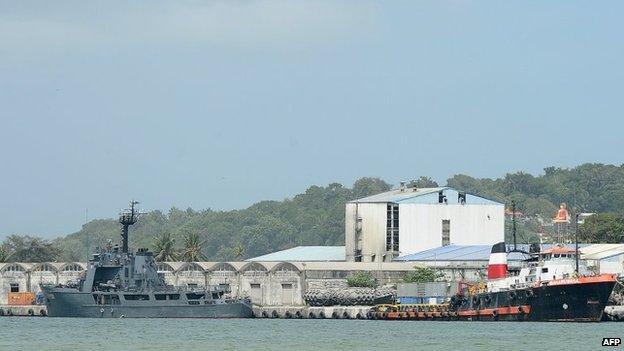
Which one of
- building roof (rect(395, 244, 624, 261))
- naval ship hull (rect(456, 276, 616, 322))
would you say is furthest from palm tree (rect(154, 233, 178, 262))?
naval ship hull (rect(456, 276, 616, 322))

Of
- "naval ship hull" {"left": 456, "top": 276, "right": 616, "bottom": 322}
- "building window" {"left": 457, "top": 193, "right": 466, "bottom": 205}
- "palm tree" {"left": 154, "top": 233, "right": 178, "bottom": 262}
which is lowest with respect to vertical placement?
"naval ship hull" {"left": 456, "top": 276, "right": 616, "bottom": 322}

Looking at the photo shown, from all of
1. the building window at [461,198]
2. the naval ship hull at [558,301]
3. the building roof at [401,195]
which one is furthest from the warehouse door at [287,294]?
the naval ship hull at [558,301]

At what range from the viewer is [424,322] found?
99.1 meters

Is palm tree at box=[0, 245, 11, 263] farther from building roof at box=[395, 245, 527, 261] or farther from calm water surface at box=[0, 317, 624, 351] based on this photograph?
calm water surface at box=[0, 317, 624, 351]

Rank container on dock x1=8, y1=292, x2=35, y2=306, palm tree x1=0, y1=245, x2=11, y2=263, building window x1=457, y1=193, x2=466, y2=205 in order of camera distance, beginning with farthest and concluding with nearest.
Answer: palm tree x1=0, y1=245, x2=11, y2=263 → building window x1=457, y1=193, x2=466, y2=205 → container on dock x1=8, y1=292, x2=35, y2=306

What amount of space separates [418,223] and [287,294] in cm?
1508

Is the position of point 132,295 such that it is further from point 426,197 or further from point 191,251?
point 191,251

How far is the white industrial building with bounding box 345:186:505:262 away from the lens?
127812 millimetres

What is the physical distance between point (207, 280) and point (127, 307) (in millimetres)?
12366

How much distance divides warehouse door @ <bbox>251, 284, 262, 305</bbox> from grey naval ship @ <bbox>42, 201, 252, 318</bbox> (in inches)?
164

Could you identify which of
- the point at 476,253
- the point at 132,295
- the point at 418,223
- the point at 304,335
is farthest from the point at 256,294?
the point at 304,335

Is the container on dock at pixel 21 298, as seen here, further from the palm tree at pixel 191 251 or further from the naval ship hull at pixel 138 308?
the palm tree at pixel 191 251

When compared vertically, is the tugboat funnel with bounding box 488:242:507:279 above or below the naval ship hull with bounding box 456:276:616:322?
above

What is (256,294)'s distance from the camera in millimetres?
119312
